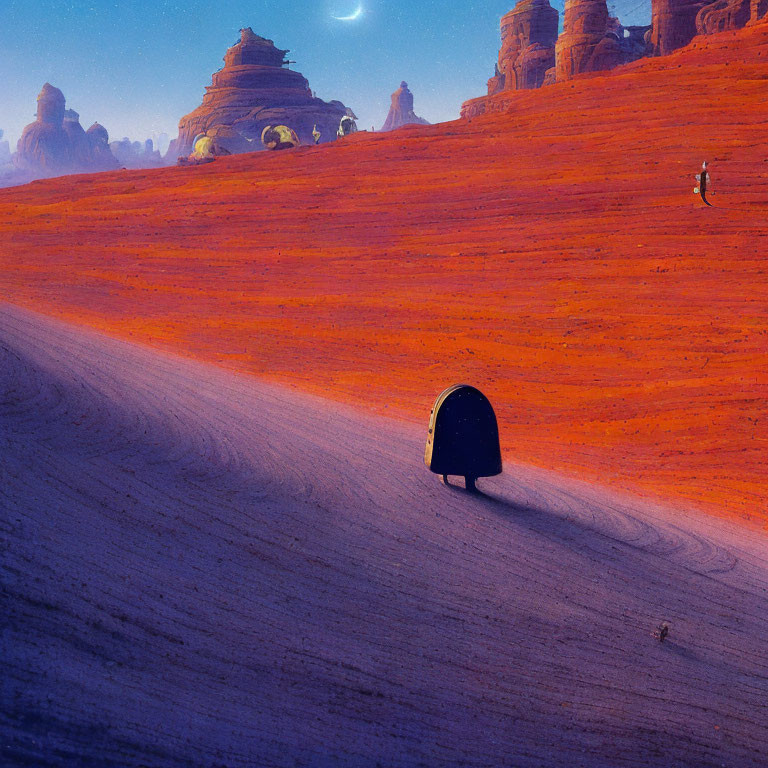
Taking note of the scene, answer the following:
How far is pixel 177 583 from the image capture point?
3182 millimetres

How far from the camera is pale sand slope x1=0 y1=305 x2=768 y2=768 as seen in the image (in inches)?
95.1

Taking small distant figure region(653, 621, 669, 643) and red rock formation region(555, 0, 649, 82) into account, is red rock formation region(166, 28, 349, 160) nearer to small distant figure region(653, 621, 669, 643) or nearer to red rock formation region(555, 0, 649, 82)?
red rock formation region(555, 0, 649, 82)

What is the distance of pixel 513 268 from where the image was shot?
518 inches

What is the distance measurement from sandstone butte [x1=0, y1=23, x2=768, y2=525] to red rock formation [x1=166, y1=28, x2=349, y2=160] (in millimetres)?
54973

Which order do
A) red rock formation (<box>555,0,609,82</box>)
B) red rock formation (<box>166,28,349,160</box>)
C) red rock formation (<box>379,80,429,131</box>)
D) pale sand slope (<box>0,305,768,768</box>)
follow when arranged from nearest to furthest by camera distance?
pale sand slope (<box>0,305,768,768</box>), red rock formation (<box>555,0,609,82</box>), red rock formation (<box>166,28,349,160</box>), red rock formation (<box>379,80,429,131</box>)

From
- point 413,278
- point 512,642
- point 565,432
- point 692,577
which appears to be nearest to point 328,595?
point 512,642

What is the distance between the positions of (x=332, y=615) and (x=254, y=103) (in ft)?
269

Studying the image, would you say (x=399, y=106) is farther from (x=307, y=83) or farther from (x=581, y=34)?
(x=581, y=34)

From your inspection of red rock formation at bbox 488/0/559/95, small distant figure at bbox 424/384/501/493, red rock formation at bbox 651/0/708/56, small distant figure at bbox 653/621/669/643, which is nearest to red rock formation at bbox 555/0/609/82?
red rock formation at bbox 651/0/708/56

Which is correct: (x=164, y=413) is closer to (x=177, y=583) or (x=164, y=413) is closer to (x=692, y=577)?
(x=177, y=583)

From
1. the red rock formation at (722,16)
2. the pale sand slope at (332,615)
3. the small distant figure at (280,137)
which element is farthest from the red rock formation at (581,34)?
the pale sand slope at (332,615)

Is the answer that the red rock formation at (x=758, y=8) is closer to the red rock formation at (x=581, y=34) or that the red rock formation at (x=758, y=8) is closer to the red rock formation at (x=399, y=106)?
the red rock formation at (x=581, y=34)

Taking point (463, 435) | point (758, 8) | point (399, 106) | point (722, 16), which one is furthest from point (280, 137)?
point (399, 106)

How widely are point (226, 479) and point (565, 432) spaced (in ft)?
19.4
